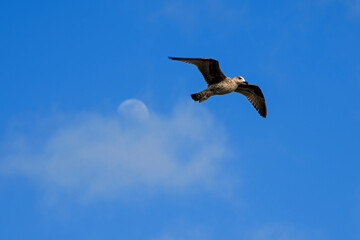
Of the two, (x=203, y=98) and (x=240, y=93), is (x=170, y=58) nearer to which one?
(x=203, y=98)

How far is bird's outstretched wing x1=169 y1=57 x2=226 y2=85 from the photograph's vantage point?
23.0 m

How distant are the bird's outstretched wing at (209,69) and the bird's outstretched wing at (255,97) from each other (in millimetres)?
3757

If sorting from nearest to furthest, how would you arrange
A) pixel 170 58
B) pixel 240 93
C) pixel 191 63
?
pixel 170 58
pixel 191 63
pixel 240 93

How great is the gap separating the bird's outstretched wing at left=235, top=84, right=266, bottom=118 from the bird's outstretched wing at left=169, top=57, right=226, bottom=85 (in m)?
3.76

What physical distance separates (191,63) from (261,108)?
6801mm

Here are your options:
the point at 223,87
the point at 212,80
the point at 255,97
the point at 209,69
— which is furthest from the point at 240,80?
the point at 255,97

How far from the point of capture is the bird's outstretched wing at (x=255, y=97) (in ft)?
91.0

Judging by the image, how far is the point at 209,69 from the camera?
23.7 meters

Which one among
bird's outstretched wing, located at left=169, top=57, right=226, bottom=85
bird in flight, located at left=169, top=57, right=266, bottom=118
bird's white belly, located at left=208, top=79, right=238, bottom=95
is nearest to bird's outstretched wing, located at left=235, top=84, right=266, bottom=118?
bird in flight, located at left=169, top=57, right=266, bottom=118

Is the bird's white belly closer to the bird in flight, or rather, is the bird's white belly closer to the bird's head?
the bird in flight

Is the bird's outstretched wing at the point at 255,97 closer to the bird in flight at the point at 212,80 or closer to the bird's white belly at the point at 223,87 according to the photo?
the bird in flight at the point at 212,80

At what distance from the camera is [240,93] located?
92.2 feet

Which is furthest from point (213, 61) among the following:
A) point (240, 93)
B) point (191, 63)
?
point (240, 93)

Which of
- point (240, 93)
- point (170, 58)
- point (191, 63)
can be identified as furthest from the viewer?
point (240, 93)
